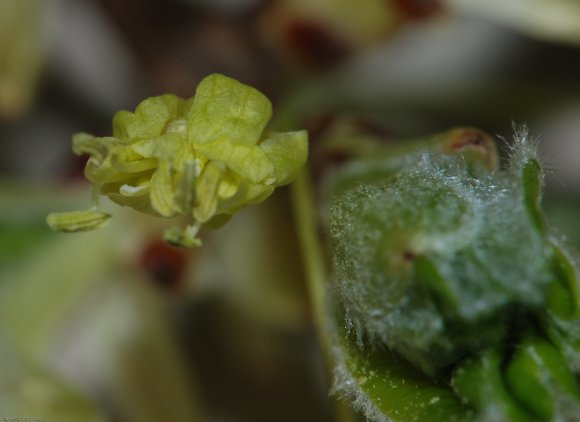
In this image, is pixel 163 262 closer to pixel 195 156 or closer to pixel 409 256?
pixel 195 156

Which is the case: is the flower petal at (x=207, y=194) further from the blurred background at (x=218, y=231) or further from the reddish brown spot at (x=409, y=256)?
the blurred background at (x=218, y=231)

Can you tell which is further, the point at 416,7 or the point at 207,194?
the point at 416,7

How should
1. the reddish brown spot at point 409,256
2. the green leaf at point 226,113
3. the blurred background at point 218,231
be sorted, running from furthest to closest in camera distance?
the blurred background at point 218,231 < the green leaf at point 226,113 < the reddish brown spot at point 409,256

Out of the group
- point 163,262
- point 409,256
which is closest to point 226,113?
point 409,256

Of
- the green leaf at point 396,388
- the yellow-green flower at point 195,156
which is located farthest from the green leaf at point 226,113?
the green leaf at point 396,388

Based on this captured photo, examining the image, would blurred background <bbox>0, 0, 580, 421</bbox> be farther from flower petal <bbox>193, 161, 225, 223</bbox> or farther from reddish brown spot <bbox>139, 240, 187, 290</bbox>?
flower petal <bbox>193, 161, 225, 223</bbox>

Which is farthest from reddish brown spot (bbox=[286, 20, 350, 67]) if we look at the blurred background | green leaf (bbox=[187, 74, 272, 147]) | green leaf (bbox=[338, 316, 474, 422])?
green leaf (bbox=[338, 316, 474, 422])

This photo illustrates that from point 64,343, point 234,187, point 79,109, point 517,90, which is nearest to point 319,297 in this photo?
point 234,187
